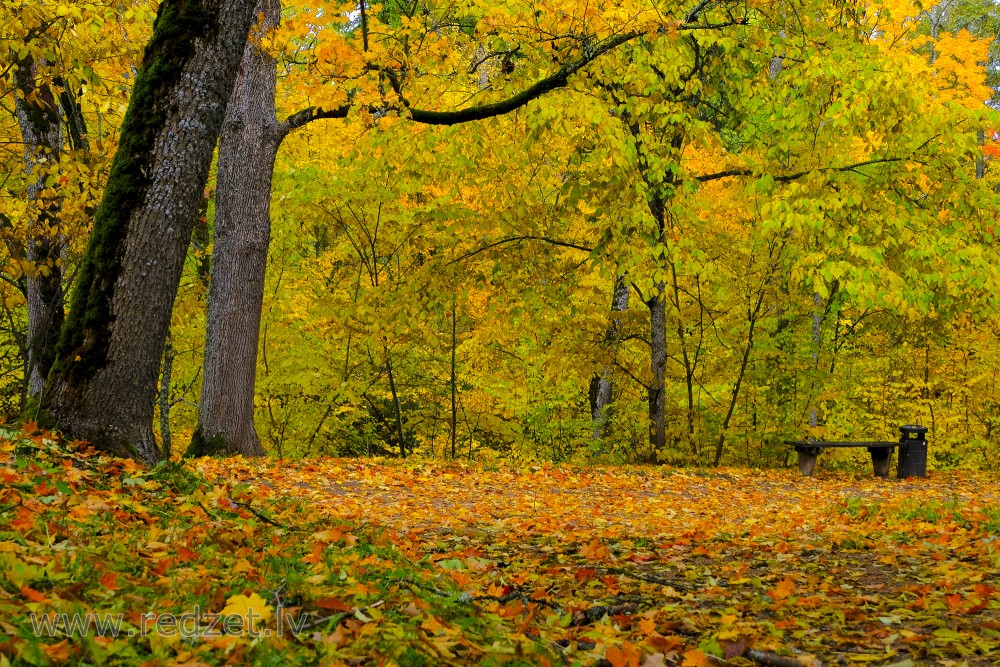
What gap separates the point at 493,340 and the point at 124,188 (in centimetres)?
891

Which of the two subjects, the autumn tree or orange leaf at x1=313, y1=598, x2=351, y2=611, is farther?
the autumn tree

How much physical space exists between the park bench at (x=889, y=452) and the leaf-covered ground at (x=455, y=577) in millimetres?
5057

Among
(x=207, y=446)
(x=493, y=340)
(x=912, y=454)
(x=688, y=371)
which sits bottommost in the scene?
(x=207, y=446)

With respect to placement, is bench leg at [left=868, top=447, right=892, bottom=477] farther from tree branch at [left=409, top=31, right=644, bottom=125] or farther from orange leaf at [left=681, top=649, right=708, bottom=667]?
orange leaf at [left=681, top=649, right=708, bottom=667]

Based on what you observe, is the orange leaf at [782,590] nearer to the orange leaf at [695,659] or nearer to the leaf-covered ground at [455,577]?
the leaf-covered ground at [455,577]

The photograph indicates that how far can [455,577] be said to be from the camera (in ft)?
13.9

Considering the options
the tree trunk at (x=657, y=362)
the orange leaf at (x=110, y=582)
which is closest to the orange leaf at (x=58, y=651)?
the orange leaf at (x=110, y=582)

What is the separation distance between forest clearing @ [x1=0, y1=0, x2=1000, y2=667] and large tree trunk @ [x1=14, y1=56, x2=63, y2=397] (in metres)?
0.07

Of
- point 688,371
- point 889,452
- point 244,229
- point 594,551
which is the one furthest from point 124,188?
point 889,452

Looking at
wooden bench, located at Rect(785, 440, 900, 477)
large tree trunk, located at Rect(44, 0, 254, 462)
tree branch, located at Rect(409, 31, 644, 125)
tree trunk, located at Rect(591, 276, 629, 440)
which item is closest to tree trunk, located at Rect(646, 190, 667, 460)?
tree trunk, located at Rect(591, 276, 629, 440)

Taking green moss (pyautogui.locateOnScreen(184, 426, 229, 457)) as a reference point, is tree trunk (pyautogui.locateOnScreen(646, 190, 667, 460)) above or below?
above

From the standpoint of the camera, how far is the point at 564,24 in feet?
30.3

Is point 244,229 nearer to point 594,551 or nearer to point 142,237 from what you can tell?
point 142,237

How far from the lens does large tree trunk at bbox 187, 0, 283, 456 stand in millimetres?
9891
